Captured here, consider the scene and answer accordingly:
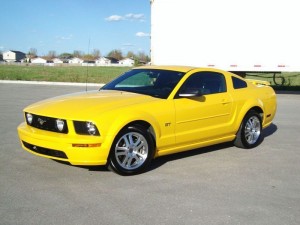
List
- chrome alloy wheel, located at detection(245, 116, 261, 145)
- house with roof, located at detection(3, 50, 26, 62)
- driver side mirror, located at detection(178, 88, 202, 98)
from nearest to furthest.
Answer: driver side mirror, located at detection(178, 88, 202, 98) → chrome alloy wheel, located at detection(245, 116, 261, 145) → house with roof, located at detection(3, 50, 26, 62)

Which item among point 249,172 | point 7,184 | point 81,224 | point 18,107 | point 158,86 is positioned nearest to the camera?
point 81,224

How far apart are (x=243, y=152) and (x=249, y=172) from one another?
118 centimetres

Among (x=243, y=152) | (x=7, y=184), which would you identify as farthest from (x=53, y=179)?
(x=243, y=152)

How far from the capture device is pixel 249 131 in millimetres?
6785

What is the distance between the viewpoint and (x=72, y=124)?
470cm

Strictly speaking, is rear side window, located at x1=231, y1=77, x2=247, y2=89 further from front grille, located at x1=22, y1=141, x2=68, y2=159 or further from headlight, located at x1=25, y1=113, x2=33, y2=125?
headlight, located at x1=25, y1=113, x2=33, y2=125

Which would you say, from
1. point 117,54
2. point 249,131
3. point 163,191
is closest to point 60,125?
point 163,191

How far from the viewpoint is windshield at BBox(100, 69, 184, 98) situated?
5.67m

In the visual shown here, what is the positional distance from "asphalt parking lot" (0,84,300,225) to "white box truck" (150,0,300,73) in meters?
10.7

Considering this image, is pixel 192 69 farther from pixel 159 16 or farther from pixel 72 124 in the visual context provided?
pixel 159 16

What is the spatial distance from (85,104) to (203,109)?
180 centimetres

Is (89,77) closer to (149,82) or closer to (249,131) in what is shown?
(249,131)

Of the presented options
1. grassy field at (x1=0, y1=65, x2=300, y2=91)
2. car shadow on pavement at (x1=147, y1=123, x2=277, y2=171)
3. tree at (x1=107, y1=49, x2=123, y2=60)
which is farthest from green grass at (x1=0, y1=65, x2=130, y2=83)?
tree at (x1=107, y1=49, x2=123, y2=60)

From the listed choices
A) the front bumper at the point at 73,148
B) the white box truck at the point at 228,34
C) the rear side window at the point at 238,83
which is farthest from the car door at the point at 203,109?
the white box truck at the point at 228,34
